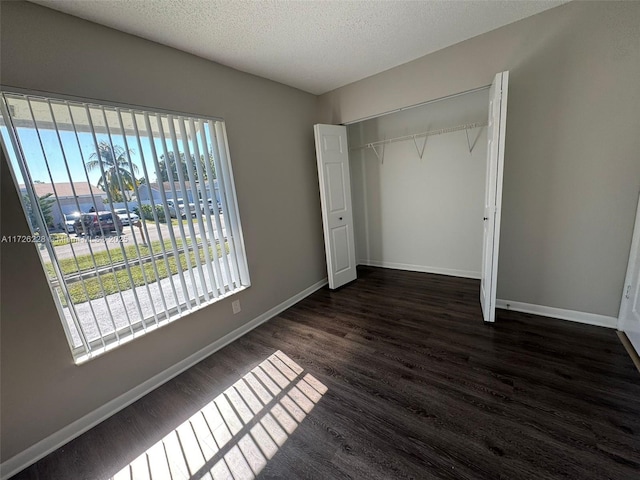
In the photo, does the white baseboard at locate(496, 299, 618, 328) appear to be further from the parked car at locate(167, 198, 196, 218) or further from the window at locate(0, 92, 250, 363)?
the parked car at locate(167, 198, 196, 218)

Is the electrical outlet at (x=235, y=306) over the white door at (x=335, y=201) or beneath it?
beneath

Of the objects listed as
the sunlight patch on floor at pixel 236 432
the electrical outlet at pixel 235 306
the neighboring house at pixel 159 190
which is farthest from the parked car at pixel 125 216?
the sunlight patch on floor at pixel 236 432

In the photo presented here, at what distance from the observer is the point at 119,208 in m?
1.73

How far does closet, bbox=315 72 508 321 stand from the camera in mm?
3137

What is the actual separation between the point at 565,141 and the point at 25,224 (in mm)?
3836

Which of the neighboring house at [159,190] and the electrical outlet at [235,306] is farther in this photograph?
the electrical outlet at [235,306]

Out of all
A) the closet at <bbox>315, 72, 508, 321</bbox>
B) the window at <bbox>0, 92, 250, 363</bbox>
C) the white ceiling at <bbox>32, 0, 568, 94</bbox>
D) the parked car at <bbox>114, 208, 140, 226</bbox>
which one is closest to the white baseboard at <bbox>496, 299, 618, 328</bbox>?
the closet at <bbox>315, 72, 508, 321</bbox>

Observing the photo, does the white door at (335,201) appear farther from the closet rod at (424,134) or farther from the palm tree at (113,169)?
the palm tree at (113,169)

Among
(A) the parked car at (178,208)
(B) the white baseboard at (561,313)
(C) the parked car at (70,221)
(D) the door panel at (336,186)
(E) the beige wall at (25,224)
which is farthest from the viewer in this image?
(D) the door panel at (336,186)

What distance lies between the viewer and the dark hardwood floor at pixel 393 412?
1.27 m

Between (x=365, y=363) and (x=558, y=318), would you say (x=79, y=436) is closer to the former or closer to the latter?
(x=365, y=363)

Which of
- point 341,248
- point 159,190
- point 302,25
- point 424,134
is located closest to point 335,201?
point 341,248

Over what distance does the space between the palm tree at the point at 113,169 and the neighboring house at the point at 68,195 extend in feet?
0.24

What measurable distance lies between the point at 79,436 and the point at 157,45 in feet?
9.02
